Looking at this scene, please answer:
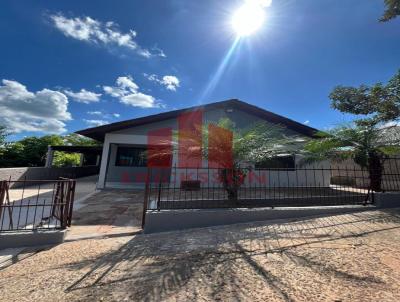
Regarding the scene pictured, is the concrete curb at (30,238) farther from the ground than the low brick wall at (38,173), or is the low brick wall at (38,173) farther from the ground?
the low brick wall at (38,173)

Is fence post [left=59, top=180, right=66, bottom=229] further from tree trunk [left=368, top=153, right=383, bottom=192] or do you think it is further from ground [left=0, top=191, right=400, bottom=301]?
tree trunk [left=368, top=153, right=383, bottom=192]

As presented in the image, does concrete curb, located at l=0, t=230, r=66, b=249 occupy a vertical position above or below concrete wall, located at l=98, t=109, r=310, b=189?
below

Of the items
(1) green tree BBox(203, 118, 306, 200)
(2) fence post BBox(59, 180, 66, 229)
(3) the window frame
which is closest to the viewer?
(2) fence post BBox(59, 180, 66, 229)

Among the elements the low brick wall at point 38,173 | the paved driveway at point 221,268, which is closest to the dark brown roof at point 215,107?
the low brick wall at point 38,173

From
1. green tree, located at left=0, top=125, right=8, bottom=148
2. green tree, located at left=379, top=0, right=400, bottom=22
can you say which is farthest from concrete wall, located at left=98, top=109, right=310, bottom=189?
green tree, located at left=0, top=125, right=8, bottom=148

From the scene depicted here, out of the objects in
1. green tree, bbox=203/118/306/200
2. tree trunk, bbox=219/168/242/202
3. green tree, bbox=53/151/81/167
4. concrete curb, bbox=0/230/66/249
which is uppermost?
green tree, bbox=53/151/81/167

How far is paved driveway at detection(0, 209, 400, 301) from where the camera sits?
7.64 feet

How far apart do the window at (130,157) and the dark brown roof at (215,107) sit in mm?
1577

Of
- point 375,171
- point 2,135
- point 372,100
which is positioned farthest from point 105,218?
point 2,135

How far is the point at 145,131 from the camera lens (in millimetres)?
11617

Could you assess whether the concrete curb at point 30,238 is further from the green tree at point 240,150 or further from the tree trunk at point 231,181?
the tree trunk at point 231,181

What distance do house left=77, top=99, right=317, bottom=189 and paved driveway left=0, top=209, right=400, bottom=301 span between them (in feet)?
23.6

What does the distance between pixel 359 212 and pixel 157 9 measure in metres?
8.90

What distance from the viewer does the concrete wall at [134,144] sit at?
11.3 m
